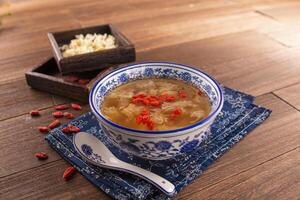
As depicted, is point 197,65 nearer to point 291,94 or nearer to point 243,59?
point 243,59

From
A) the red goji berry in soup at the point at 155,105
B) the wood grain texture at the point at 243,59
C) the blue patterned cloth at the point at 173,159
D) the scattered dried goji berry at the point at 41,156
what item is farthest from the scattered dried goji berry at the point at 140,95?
the wood grain texture at the point at 243,59

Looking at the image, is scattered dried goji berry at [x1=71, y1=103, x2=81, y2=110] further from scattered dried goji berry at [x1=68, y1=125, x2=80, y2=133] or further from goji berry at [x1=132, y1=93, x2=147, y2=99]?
goji berry at [x1=132, y1=93, x2=147, y2=99]

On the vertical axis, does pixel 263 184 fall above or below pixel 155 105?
below

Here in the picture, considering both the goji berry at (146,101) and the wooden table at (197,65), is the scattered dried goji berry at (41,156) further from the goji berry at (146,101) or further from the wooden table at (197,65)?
the goji berry at (146,101)

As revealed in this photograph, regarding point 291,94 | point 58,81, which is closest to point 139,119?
point 58,81

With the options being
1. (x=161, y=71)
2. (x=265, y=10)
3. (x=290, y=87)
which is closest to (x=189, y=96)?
(x=161, y=71)

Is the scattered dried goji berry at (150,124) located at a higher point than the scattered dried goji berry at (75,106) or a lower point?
higher
